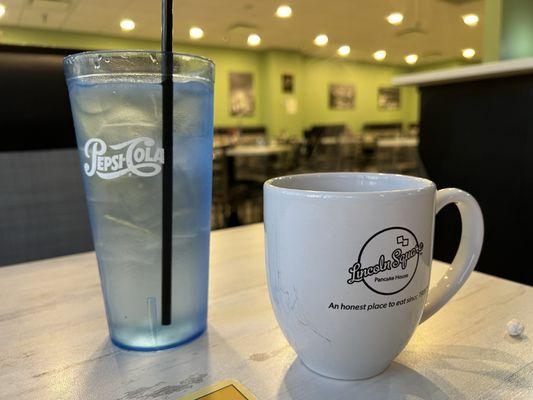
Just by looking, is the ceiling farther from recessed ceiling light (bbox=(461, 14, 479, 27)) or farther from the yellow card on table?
the yellow card on table

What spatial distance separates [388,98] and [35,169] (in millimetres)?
10927

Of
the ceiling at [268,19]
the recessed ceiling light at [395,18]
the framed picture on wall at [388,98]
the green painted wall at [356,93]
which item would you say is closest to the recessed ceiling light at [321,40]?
the ceiling at [268,19]

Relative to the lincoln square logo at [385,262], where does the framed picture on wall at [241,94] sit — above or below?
above

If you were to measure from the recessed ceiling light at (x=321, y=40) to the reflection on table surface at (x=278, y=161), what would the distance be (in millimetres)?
1784

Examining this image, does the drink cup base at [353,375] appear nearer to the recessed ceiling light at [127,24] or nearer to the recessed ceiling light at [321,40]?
the recessed ceiling light at [127,24]

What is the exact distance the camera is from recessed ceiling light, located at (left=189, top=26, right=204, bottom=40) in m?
6.41

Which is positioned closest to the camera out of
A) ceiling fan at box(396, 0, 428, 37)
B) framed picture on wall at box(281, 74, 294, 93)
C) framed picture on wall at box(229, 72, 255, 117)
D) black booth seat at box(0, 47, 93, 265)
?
black booth seat at box(0, 47, 93, 265)

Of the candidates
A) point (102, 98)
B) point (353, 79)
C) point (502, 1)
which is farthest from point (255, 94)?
point (102, 98)

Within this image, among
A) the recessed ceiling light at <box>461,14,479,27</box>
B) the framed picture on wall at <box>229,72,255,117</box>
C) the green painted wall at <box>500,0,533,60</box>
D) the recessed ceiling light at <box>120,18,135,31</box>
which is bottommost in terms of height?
the green painted wall at <box>500,0,533,60</box>

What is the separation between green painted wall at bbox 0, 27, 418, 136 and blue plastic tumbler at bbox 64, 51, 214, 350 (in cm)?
658

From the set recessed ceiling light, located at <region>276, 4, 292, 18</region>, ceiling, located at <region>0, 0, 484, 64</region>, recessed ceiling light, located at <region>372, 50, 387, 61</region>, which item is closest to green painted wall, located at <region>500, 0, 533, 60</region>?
ceiling, located at <region>0, 0, 484, 64</region>

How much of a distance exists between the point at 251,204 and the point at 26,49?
3.91m

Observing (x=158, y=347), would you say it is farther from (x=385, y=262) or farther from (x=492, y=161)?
(x=492, y=161)

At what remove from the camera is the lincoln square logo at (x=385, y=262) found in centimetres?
28
